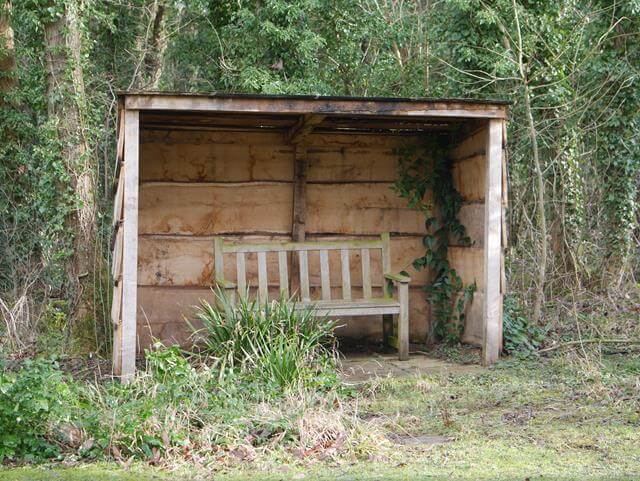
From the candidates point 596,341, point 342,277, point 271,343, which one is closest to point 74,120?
point 342,277

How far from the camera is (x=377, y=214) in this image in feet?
27.3

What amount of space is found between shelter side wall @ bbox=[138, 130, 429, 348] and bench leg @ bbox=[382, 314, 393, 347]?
0.22m

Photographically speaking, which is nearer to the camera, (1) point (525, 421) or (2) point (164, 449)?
(2) point (164, 449)

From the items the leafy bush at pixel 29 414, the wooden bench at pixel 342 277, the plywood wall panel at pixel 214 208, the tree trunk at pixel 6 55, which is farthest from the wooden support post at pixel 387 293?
the tree trunk at pixel 6 55

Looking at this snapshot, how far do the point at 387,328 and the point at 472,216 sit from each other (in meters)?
1.40

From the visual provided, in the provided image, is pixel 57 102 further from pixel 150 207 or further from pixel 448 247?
pixel 448 247

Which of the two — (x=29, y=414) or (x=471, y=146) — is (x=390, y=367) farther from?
(x=29, y=414)

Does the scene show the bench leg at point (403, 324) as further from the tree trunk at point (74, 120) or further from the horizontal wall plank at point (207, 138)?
the tree trunk at point (74, 120)

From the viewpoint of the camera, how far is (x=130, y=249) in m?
6.09

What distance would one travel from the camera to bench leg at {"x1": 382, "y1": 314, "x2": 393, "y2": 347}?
26.4ft

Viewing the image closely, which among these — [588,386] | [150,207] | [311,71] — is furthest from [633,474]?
[311,71]

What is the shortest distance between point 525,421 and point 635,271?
6.39m

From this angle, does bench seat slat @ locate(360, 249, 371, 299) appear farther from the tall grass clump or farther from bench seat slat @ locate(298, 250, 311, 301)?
the tall grass clump

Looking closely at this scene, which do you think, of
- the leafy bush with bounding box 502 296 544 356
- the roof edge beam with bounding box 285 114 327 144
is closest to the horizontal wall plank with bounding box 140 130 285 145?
the roof edge beam with bounding box 285 114 327 144
